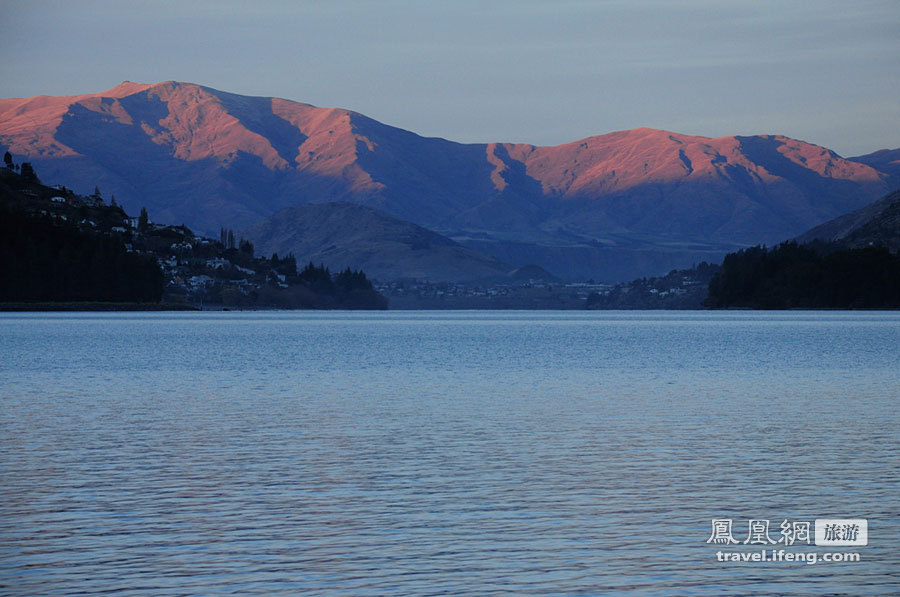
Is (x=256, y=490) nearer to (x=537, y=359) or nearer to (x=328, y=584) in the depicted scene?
(x=328, y=584)

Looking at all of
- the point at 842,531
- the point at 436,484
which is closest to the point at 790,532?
the point at 842,531

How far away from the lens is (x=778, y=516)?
26703mm

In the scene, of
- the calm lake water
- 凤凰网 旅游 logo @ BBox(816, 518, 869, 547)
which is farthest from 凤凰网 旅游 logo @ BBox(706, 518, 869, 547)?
the calm lake water

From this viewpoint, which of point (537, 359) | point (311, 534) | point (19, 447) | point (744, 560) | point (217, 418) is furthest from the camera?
point (537, 359)

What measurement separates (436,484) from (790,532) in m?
10.1

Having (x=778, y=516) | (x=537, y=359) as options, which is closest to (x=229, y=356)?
(x=537, y=359)

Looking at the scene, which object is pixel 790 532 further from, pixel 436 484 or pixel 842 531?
pixel 436 484

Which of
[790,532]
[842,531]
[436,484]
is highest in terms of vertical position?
[842,531]

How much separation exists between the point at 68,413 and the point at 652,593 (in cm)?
3642

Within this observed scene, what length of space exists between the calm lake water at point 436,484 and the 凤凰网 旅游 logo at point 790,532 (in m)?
0.25

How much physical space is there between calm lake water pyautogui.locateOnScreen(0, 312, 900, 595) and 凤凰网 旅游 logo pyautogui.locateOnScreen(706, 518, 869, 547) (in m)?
0.25

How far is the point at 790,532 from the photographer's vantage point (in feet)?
82.1

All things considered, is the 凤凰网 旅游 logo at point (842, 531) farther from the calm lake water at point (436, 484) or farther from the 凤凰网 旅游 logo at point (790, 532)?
the calm lake water at point (436, 484)

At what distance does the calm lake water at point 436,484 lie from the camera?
22.0 m
